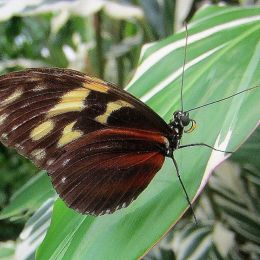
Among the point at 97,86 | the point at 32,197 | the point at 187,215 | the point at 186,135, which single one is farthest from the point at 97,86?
the point at 187,215

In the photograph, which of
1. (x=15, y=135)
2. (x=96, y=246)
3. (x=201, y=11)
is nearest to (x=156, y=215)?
(x=96, y=246)

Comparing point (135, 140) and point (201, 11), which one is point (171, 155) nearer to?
point (135, 140)

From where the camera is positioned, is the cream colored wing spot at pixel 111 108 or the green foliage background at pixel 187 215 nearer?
the cream colored wing spot at pixel 111 108

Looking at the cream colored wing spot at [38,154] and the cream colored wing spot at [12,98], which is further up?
the cream colored wing spot at [12,98]

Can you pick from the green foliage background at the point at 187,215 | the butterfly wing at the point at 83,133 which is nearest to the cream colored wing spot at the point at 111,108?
the butterfly wing at the point at 83,133

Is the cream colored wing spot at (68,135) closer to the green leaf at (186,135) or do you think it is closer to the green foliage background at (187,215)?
the green leaf at (186,135)

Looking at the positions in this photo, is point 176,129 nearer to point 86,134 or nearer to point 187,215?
point 86,134

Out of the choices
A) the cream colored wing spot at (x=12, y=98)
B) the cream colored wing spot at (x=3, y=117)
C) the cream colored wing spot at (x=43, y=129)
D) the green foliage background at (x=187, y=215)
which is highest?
the cream colored wing spot at (x=12, y=98)

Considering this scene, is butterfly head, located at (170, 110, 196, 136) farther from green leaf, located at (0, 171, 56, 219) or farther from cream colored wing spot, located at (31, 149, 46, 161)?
green leaf, located at (0, 171, 56, 219)
